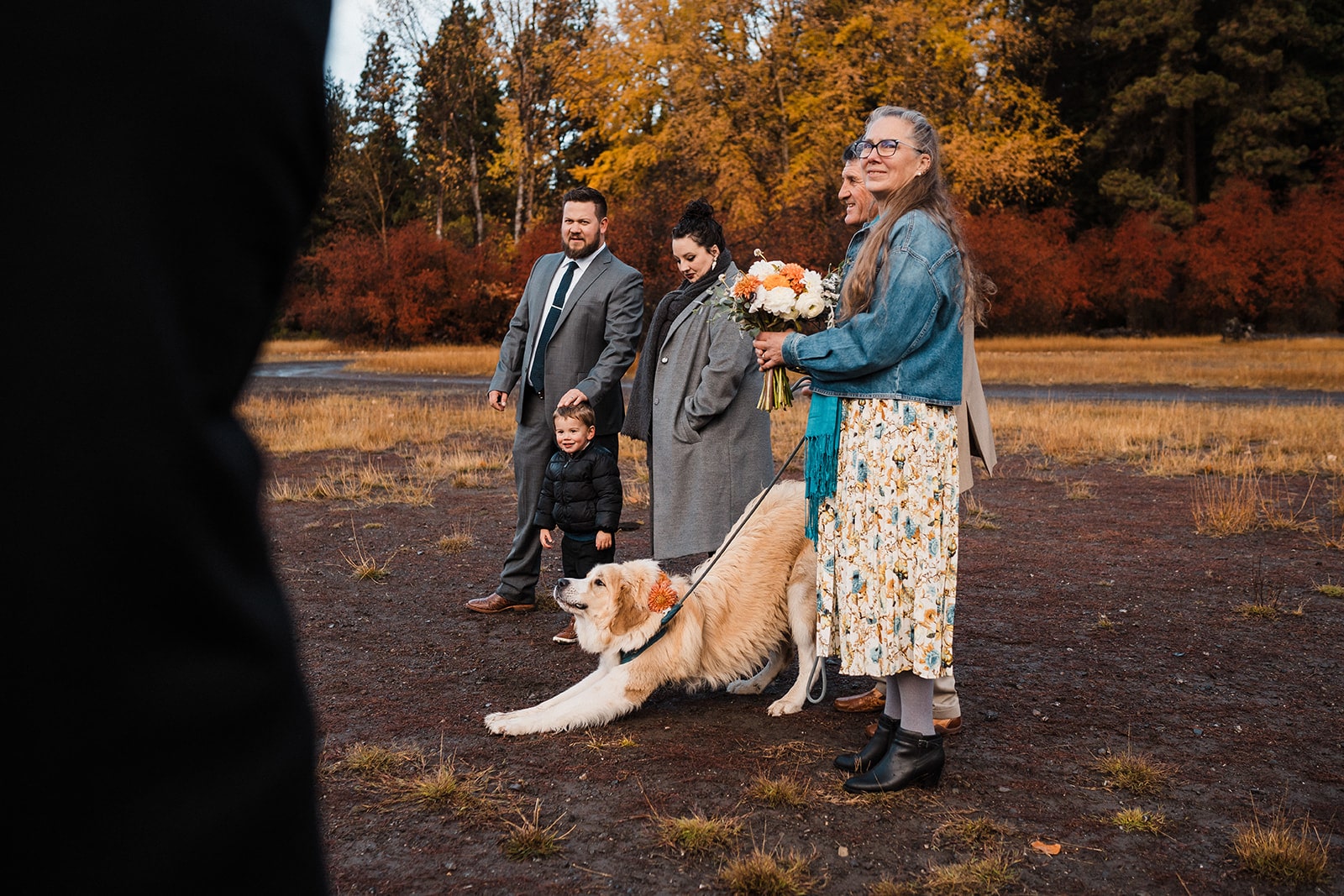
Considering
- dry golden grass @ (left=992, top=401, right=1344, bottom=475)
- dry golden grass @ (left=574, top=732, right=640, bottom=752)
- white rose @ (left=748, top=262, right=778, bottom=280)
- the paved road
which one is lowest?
dry golden grass @ (left=574, top=732, right=640, bottom=752)

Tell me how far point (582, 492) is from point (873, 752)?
7.46 ft

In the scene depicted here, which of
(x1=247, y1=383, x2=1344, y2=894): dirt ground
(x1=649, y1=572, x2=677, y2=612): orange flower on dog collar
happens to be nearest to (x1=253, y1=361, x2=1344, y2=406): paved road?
(x1=247, y1=383, x2=1344, y2=894): dirt ground

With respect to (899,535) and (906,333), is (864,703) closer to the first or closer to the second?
(899,535)

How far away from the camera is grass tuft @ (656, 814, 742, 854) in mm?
3434

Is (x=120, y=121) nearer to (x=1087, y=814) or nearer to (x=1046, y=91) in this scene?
(x=1087, y=814)

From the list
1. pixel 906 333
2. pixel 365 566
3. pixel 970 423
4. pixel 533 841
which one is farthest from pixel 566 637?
pixel 906 333

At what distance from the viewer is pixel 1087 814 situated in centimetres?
366

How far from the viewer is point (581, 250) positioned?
6148mm

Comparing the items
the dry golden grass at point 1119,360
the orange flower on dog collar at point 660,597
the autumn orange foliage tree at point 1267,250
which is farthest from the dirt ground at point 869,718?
the autumn orange foliage tree at point 1267,250

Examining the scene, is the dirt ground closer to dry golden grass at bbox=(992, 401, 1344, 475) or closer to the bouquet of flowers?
the bouquet of flowers

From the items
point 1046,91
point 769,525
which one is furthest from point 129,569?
point 1046,91

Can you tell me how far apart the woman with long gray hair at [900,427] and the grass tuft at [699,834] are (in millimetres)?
598

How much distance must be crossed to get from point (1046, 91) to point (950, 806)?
46.1m

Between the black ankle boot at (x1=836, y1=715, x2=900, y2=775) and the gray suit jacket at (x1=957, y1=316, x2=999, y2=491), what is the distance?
100 centimetres
